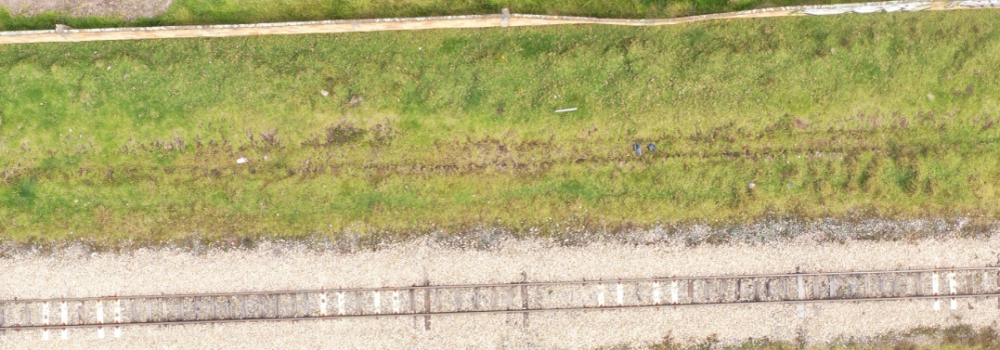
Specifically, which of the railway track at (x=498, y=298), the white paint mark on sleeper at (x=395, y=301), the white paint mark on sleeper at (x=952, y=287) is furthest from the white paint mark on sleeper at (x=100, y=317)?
the white paint mark on sleeper at (x=952, y=287)

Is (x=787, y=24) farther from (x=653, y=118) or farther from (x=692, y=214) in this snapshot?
(x=692, y=214)

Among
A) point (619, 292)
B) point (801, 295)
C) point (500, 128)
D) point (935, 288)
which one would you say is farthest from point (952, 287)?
point (500, 128)

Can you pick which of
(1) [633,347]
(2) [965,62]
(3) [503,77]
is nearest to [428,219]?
(3) [503,77]

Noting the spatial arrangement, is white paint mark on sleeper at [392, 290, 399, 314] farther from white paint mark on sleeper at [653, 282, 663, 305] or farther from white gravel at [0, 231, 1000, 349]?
white paint mark on sleeper at [653, 282, 663, 305]

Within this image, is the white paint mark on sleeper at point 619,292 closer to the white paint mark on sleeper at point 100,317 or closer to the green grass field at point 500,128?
the green grass field at point 500,128

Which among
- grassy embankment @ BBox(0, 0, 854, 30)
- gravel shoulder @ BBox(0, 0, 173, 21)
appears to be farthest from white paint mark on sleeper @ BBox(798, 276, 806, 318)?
gravel shoulder @ BBox(0, 0, 173, 21)
